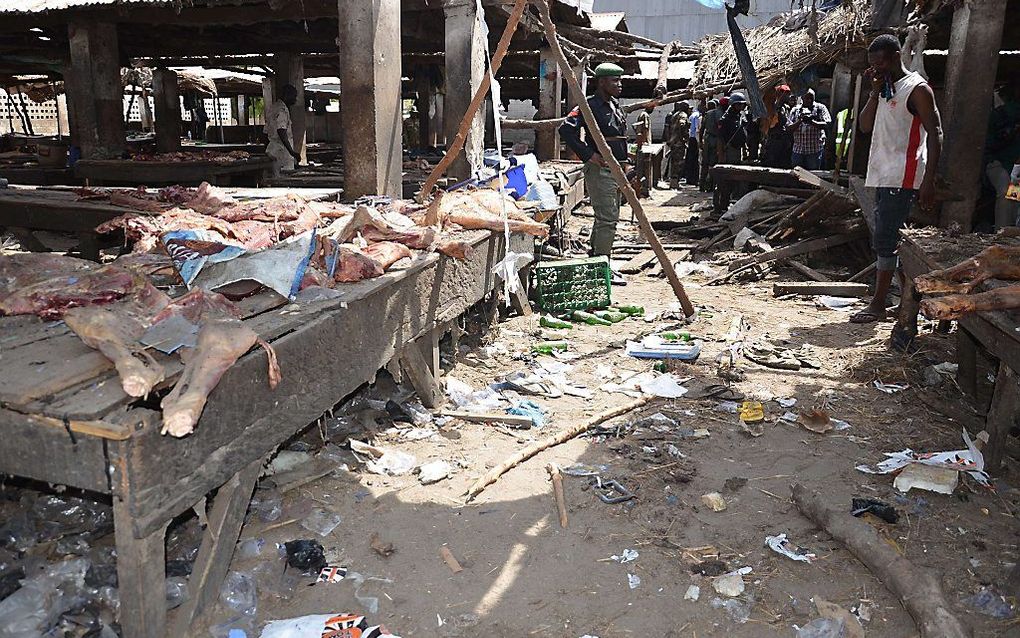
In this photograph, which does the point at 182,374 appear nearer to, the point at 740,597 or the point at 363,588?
the point at 363,588

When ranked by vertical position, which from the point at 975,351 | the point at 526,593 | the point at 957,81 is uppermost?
the point at 957,81

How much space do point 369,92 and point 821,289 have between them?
15.3 ft

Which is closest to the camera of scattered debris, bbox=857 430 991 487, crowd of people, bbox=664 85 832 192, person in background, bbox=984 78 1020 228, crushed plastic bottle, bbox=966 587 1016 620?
crushed plastic bottle, bbox=966 587 1016 620

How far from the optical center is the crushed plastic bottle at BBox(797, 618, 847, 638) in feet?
8.50

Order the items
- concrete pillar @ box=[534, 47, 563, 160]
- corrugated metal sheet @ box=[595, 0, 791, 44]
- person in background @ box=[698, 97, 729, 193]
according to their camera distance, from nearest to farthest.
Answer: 1. concrete pillar @ box=[534, 47, 563, 160]
2. person in background @ box=[698, 97, 729, 193]
3. corrugated metal sheet @ box=[595, 0, 791, 44]

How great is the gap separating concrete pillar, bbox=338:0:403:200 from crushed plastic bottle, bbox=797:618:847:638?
510 centimetres

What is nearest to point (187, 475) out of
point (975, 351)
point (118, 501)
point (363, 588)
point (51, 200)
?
point (118, 501)

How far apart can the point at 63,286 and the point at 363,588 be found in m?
1.79

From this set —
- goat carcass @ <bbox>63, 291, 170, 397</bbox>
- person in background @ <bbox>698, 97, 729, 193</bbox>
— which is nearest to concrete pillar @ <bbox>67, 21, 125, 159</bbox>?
goat carcass @ <bbox>63, 291, 170, 397</bbox>

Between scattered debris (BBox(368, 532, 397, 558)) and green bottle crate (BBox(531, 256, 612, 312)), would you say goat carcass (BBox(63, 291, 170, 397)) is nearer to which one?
scattered debris (BBox(368, 532, 397, 558))

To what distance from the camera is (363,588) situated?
288cm

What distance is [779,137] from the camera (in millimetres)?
11906

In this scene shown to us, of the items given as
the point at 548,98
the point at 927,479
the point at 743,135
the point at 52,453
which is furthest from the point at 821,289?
the point at 743,135

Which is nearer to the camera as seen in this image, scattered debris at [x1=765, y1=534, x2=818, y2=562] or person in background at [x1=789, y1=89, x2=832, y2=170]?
scattered debris at [x1=765, y1=534, x2=818, y2=562]
